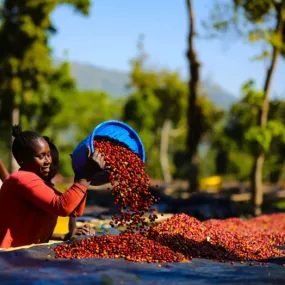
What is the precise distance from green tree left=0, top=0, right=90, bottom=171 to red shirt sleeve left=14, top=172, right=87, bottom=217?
15406 millimetres

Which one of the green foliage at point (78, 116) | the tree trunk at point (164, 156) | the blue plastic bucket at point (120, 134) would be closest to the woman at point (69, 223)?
the blue plastic bucket at point (120, 134)

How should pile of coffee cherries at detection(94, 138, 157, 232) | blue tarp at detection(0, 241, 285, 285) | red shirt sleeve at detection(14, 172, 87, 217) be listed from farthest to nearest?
pile of coffee cherries at detection(94, 138, 157, 232)
red shirt sleeve at detection(14, 172, 87, 217)
blue tarp at detection(0, 241, 285, 285)

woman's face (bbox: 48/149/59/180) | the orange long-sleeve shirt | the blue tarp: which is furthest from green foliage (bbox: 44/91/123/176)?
the blue tarp

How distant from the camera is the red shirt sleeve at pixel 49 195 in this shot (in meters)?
3.70

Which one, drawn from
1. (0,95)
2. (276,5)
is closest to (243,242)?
(276,5)

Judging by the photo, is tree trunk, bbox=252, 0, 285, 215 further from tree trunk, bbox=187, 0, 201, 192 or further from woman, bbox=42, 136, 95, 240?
woman, bbox=42, 136, 95, 240

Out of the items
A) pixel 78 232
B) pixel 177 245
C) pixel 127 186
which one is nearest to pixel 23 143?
pixel 127 186

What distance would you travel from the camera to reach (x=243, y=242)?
197 inches

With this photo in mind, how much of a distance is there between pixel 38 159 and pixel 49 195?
0.32m

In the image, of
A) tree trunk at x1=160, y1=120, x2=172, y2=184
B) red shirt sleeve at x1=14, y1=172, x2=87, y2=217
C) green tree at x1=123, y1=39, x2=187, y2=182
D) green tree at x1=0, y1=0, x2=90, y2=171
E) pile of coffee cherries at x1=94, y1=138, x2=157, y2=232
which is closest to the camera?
red shirt sleeve at x1=14, y1=172, x2=87, y2=217

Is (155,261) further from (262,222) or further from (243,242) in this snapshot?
(262,222)

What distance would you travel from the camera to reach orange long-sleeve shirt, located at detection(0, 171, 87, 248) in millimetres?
3727

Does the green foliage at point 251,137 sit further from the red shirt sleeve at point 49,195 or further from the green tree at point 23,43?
the red shirt sleeve at point 49,195

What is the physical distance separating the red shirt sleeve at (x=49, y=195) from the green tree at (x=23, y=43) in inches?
607
